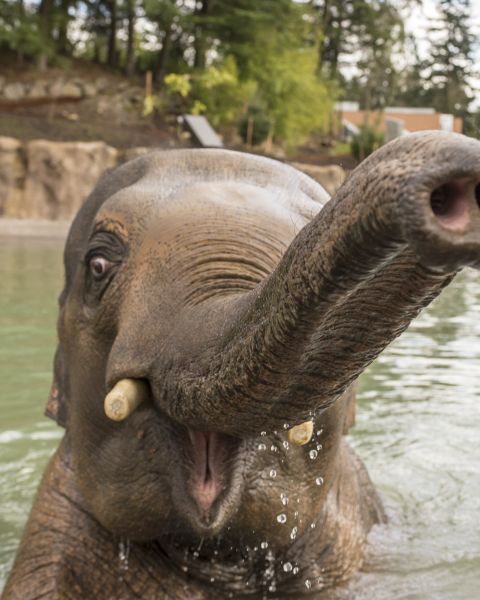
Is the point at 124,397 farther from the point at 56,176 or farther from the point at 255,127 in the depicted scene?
the point at 255,127

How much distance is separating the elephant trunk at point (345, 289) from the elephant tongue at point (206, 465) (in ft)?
0.63

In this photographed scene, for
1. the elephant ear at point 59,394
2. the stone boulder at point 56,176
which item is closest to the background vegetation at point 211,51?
the stone boulder at point 56,176

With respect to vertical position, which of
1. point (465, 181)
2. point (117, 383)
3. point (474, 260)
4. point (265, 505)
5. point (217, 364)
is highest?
point (465, 181)

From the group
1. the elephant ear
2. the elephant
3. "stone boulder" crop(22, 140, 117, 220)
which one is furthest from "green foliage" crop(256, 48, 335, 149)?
the elephant

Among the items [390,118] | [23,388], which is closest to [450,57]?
[390,118]

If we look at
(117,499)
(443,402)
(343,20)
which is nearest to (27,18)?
(343,20)

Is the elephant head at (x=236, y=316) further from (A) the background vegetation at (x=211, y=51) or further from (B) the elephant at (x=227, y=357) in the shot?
(A) the background vegetation at (x=211, y=51)

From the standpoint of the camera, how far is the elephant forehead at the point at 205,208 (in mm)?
2836

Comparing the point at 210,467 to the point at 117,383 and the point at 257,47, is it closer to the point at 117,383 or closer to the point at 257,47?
the point at 117,383

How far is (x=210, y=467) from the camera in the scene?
260 centimetres

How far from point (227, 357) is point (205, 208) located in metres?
0.85

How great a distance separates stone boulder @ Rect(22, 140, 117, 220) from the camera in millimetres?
22828

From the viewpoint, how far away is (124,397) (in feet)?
8.46

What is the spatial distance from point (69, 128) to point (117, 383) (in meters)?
26.0
